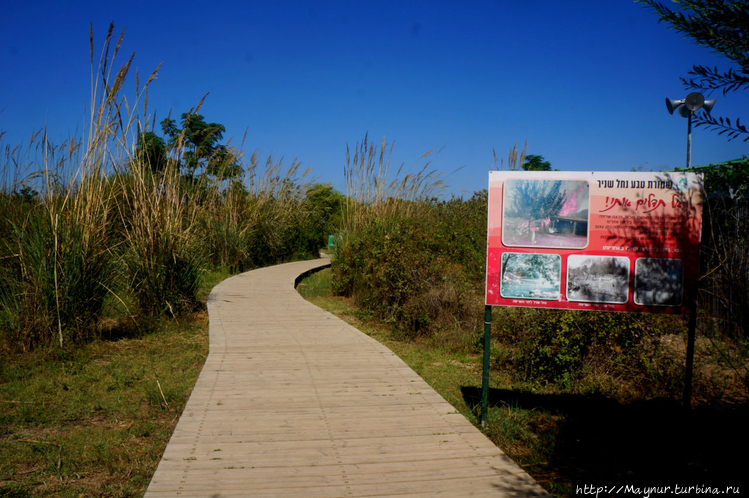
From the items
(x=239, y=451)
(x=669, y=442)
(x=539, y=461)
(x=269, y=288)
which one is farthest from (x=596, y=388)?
(x=269, y=288)

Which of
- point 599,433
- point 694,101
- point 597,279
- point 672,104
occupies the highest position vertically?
point 672,104

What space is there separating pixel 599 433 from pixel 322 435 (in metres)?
2.16

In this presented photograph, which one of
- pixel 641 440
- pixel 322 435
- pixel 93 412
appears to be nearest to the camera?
pixel 322 435

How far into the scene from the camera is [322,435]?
371cm

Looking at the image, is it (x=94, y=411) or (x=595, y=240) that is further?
(x=94, y=411)

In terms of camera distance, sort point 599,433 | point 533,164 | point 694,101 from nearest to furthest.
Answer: point 599,433 < point 694,101 < point 533,164

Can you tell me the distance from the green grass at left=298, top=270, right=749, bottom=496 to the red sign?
3.27 ft

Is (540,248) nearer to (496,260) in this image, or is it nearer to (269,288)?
(496,260)

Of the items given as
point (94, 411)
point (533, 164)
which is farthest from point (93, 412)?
point (533, 164)

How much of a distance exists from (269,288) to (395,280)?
4.00m

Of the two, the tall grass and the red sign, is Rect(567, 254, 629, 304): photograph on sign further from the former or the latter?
the tall grass

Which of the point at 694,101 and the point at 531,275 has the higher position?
the point at 694,101

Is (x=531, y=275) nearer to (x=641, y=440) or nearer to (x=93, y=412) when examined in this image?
(x=641, y=440)

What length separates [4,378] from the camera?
538 centimetres
